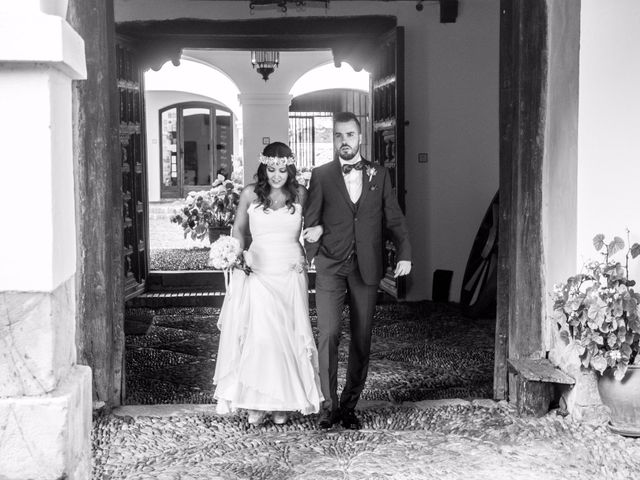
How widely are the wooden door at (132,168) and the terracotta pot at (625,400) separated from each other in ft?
16.9

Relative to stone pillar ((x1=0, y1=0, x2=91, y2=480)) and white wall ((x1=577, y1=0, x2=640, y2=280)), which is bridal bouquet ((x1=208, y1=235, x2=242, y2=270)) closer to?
white wall ((x1=577, y1=0, x2=640, y2=280))

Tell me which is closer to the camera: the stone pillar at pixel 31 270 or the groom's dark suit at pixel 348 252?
the stone pillar at pixel 31 270

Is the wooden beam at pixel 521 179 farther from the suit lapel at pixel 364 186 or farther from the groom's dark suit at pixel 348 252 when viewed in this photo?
the suit lapel at pixel 364 186

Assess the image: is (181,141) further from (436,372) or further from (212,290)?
(436,372)

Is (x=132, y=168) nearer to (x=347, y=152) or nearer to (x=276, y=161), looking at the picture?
(x=276, y=161)

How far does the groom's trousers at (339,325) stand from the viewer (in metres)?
5.03

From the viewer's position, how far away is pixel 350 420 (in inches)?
201

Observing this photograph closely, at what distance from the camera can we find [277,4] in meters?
9.14

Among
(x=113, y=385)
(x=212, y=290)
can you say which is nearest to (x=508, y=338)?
(x=113, y=385)

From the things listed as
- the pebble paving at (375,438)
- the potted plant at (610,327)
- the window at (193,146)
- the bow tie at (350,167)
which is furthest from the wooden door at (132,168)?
the window at (193,146)

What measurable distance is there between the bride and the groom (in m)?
0.09

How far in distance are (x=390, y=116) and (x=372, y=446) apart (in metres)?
5.03

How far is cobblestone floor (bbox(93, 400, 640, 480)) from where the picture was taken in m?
4.37

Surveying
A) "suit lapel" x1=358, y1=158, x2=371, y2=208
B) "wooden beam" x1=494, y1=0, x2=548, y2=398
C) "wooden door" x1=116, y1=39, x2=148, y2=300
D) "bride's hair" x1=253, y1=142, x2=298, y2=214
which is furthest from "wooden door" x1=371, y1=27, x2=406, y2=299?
"suit lapel" x1=358, y1=158, x2=371, y2=208
